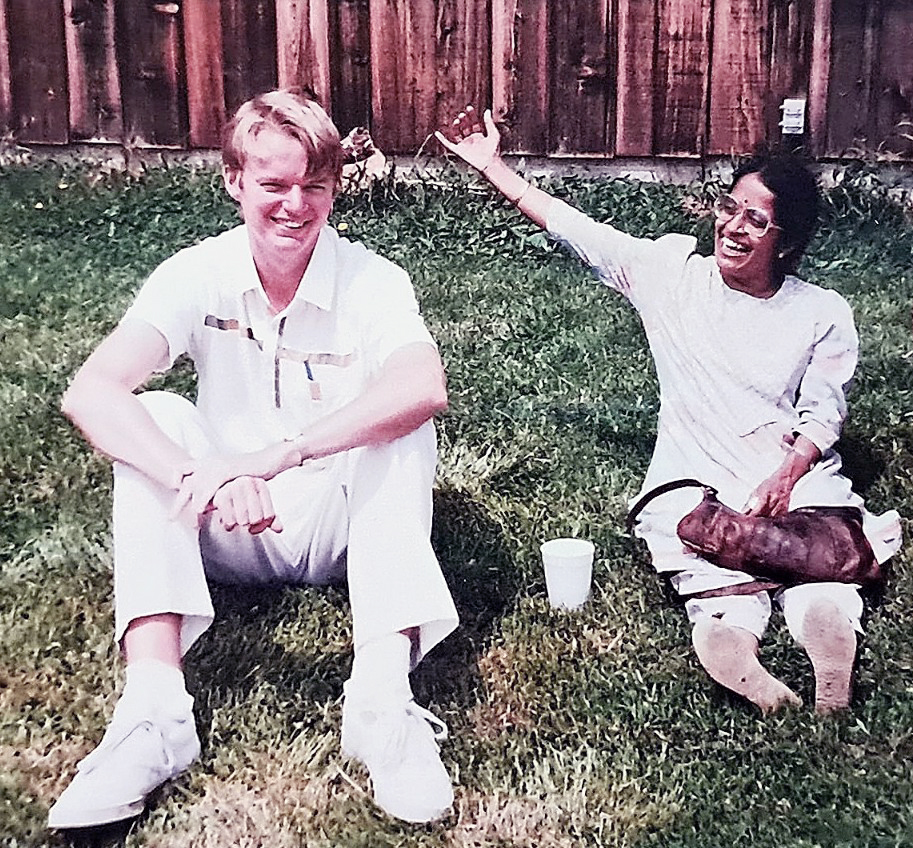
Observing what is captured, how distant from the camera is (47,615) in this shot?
4.33 feet

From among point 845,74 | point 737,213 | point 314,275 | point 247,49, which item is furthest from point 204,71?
point 845,74

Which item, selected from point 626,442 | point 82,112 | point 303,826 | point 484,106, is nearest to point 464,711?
point 303,826

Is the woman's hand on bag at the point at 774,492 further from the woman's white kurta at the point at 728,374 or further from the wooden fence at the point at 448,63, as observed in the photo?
the wooden fence at the point at 448,63

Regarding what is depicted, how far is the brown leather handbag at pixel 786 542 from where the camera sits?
1371 mm

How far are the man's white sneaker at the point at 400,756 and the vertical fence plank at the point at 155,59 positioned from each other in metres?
0.67

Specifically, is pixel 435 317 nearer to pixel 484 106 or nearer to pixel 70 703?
pixel 484 106

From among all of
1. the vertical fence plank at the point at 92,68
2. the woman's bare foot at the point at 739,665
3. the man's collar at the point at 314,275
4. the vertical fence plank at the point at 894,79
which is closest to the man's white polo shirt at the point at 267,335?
the man's collar at the point at 314,275

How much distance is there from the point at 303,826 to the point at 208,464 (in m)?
0.37

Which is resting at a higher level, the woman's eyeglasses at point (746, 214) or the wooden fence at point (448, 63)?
the wooden fence at point (448, 63)

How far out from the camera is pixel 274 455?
1.26 m

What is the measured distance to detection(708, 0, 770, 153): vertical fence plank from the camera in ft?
4.59

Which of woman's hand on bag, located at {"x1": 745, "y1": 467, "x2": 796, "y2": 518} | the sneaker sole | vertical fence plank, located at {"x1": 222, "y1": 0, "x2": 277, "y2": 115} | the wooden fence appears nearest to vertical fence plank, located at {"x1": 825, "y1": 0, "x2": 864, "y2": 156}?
the wooden fence

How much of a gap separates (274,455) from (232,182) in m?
0.30

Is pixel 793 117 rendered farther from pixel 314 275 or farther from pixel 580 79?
pixel 314 275
